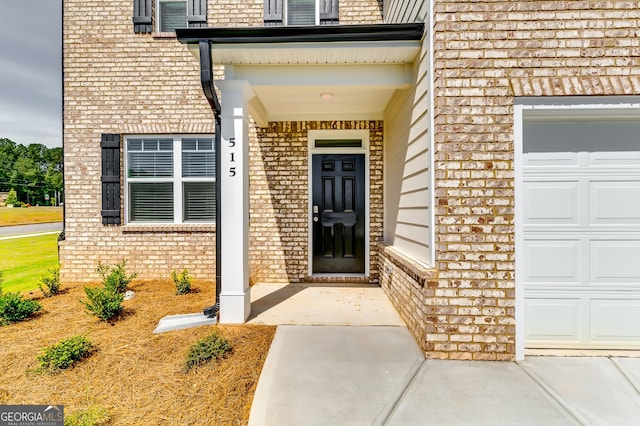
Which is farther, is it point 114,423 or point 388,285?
point 388,285

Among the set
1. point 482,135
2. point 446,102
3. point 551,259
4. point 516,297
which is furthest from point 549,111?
point 516,297

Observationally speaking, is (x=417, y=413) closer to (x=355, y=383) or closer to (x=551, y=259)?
(x=355, y=383)

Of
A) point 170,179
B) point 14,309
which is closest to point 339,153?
point 170,179

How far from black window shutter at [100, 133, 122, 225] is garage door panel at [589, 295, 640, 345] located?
6.32 meters

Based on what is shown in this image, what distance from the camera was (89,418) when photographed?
6.15 ft

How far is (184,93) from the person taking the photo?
4.99 metres

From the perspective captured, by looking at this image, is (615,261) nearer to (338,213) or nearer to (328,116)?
(338,213)

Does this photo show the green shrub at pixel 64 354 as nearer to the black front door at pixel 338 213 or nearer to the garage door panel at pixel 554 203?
the black front door at pixel 338 213

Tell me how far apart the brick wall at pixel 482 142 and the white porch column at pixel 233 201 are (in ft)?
6.42

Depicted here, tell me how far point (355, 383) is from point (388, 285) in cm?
210

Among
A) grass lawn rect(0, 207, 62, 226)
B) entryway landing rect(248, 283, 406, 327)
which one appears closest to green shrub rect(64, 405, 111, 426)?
entryway landing rect(248, 283, 406, 327)

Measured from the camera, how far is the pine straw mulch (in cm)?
206

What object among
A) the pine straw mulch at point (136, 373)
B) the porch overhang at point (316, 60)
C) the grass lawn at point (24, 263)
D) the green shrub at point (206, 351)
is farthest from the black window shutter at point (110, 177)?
the green shrub at point (206, 351)

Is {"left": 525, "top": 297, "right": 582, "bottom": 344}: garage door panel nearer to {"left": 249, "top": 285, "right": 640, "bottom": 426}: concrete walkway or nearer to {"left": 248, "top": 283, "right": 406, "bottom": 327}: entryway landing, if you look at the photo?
{"left": 249, "top": 285, "right": 640, "bottom": 426}: concrete walkway
